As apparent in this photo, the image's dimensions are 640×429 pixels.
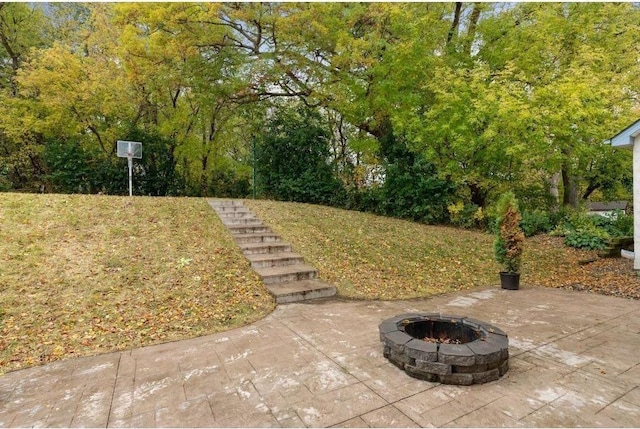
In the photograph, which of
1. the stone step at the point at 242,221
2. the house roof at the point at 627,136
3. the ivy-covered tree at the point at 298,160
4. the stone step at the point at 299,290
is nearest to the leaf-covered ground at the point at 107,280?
the stone step at the point at 299,290

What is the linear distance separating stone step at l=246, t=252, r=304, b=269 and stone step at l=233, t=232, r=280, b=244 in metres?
0.63

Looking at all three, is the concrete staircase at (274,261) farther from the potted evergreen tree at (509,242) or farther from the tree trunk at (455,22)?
the tree trunk at (455,22)

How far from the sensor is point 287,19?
9570 mm

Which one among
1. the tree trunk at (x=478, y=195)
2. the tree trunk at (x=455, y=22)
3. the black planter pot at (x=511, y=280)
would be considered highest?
the tree trunk at (x=455, y=22)

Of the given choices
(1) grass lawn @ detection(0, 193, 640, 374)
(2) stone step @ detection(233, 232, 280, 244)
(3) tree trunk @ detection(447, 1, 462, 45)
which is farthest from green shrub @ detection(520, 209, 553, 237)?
(2) stone step @ detection(233, 232, 280, 244)

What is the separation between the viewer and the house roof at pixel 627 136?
6480mm

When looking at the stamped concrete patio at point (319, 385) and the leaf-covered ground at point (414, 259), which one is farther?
the leaf-covered ground at point (414, 259)

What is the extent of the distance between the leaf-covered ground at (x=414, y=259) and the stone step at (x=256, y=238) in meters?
0.28

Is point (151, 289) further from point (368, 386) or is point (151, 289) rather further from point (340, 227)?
point (340, 227)

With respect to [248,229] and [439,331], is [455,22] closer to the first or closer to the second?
[248,229]

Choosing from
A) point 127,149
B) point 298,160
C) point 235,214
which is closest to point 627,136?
point 235,214

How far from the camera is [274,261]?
632 centimetres

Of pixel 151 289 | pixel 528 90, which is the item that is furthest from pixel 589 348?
pixel 528 90

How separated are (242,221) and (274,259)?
7.12ft
